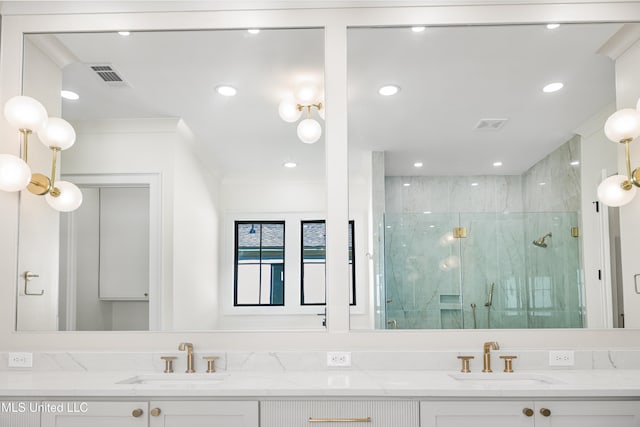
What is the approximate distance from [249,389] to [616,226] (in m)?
1.87

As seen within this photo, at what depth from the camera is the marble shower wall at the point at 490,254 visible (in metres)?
2.42

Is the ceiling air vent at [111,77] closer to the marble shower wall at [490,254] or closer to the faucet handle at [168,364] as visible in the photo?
the faucet handle at [168,364]

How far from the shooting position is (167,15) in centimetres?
259

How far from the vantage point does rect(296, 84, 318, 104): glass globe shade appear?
2553 millimetres

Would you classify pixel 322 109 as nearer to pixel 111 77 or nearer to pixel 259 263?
pixel 259 263

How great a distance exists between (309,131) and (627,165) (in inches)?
60.2

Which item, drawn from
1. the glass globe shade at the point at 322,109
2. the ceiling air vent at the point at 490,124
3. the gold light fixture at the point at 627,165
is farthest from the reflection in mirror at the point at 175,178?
the gold light fixture at the point at 627,165

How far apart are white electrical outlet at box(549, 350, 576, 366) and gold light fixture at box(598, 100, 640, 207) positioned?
74 centimetres

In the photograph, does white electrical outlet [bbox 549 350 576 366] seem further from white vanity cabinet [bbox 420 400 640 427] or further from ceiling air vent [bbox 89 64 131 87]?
ceiling air vent [bbox 89 64 131 87]

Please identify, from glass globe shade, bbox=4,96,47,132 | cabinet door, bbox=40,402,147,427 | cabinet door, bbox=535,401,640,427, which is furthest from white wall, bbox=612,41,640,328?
glass globe shade, bbox=4,96,47,132

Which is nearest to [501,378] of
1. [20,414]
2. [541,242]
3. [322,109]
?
[541,242]

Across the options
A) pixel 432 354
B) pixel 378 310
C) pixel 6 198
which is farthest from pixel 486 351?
pixel 6 198

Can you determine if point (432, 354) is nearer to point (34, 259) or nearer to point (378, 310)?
point (378, 310)

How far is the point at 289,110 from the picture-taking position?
2564mm
